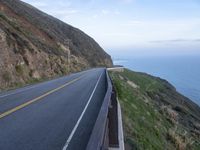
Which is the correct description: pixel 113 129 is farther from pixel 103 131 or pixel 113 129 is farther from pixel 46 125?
pixel 103 131

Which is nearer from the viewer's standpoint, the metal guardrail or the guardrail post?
the metal guardrail

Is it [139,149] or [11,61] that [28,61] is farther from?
[139,149]

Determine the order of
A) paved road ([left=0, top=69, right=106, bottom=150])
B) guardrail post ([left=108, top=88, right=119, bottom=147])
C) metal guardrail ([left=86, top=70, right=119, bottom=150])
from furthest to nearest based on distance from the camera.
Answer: guardrail post ([left=108, top=88, right=119, bottom=147]) → paved road ([left=0, top=69, right=106, bottom=150]) → metal guardrail ([left=86, top=70, right=119, bottom=150])

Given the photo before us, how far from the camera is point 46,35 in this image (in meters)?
64.7

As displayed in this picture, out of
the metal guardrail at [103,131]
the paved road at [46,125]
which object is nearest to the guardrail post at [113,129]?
the metal guardrail at [103,131]

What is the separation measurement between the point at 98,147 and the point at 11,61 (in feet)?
88.9

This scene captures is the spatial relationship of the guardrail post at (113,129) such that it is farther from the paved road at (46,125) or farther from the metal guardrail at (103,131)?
the paved road at (46,125)

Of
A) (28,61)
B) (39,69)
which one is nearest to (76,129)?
(28,61)

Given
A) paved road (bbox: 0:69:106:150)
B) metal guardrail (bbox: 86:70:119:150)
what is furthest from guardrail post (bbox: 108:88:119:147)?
paved road (bbox: 0:69:106:150)

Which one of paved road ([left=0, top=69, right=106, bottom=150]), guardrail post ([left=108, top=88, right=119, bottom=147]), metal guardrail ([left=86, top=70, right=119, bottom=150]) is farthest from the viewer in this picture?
guardrail post ([left=108, top=88, right=119, bottom=147])

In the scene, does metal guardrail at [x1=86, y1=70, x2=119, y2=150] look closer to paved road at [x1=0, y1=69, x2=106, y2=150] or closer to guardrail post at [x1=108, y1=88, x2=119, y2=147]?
guardrail post at [x1=108, y1=88, x2=119, y2=147]

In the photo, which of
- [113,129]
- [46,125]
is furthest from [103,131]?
[46,125]

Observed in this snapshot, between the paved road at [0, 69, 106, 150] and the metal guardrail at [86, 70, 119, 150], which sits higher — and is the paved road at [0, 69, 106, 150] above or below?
below

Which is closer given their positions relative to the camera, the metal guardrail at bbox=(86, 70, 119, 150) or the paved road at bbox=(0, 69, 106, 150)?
the metal guardrail at bbox=(86, 70, 119, 150)
